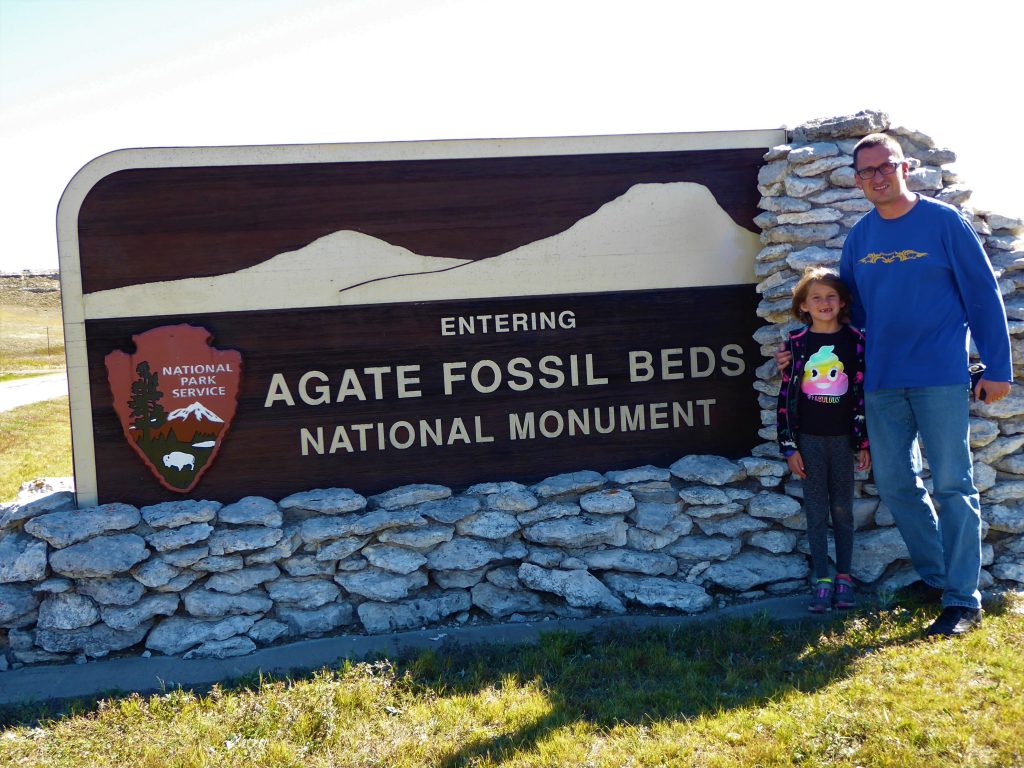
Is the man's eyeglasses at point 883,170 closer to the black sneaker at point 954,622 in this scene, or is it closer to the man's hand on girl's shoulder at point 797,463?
the man's hand on girl's shoulder at point 797,463

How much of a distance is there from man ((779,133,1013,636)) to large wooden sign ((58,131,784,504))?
1113 mm

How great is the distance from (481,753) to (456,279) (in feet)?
8.90

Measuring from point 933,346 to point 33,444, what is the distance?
11.2 meters

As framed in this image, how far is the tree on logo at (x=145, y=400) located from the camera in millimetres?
4805

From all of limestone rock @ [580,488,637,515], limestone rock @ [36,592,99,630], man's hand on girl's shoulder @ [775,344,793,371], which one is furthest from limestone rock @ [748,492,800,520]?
limestone rock @ [36,592,99,630]

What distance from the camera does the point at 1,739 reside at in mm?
3684

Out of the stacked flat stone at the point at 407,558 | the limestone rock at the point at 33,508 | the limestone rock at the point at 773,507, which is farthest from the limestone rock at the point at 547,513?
the limestone rock at the point at 33,508

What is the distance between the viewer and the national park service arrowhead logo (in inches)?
189


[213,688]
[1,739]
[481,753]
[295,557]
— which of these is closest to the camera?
[481,753]

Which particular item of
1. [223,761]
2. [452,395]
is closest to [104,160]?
[452,395]

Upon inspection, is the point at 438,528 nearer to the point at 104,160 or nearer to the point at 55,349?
the point at 104,160

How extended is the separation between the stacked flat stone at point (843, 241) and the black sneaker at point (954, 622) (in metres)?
0.76

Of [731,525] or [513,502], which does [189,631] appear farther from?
[731,525]

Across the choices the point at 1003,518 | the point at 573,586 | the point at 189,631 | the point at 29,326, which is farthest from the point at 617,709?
the point at 29,326
